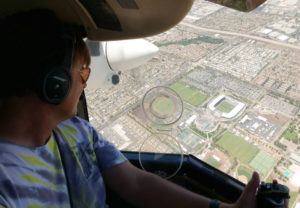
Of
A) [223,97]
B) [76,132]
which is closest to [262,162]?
[223,97]

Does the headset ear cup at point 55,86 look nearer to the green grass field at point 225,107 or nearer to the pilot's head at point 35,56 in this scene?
the pilot's head at point 35,56

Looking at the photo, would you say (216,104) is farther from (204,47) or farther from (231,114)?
(204,47)

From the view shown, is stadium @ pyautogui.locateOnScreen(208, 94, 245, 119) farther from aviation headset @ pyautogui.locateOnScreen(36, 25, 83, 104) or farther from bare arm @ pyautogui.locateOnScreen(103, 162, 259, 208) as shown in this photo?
aviation headset @ pyautogui.locateOnScreen(36, 25, 83, 104)

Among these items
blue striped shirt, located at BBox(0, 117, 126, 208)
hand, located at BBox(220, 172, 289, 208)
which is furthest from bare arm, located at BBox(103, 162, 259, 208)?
hand, located at BBox(220, 172, 289, 208)

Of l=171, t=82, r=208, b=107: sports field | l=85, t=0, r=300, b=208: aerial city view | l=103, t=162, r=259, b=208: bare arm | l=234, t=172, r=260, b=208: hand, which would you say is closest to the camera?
l=234, t=172, r=260, b=208: hand

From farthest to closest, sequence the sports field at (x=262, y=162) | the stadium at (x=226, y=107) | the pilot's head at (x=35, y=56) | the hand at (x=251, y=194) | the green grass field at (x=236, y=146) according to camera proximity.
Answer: the stadium at (x=226, y=107)
the green grass field at (x=236, y=146)
the sports field at (x=262, y=162)
the hand at (x=251, y=194)
the pilot's head at (x=35, y=56)

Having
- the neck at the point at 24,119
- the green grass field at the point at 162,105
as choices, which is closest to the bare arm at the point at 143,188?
the neck at the point at 24,119

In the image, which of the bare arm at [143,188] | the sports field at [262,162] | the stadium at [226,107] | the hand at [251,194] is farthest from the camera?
the stadium at [226,107]
